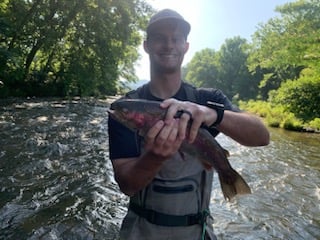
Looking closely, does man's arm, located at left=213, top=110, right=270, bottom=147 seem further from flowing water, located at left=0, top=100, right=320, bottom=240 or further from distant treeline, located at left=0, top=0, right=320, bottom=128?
distant treeline, located at left=0, top=0, right=320, bottom=128

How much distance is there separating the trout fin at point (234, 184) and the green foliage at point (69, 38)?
26118mm

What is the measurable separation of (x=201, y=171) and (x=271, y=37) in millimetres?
25771

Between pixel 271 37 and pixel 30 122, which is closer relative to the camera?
pixel 30 122

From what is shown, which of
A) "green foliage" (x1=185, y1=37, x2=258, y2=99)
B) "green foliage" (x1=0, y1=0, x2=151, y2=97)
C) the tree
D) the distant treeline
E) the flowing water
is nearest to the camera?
the flowing water

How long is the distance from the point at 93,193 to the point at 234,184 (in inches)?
216

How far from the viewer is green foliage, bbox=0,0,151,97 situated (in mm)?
27609

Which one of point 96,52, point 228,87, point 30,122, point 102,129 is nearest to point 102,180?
point 102,129

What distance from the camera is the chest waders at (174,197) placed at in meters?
2.52

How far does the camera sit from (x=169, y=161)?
8.34 ft

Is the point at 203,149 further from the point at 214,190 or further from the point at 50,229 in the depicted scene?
the point at 214,190

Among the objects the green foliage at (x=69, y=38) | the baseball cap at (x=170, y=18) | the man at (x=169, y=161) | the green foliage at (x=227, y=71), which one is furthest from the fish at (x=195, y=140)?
the green foliage at (x=227, y=71)

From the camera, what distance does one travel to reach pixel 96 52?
30.3 m

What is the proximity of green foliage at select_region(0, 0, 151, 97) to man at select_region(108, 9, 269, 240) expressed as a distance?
25692 millimetres

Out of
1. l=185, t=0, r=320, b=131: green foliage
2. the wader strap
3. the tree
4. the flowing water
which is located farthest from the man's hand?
the tree
